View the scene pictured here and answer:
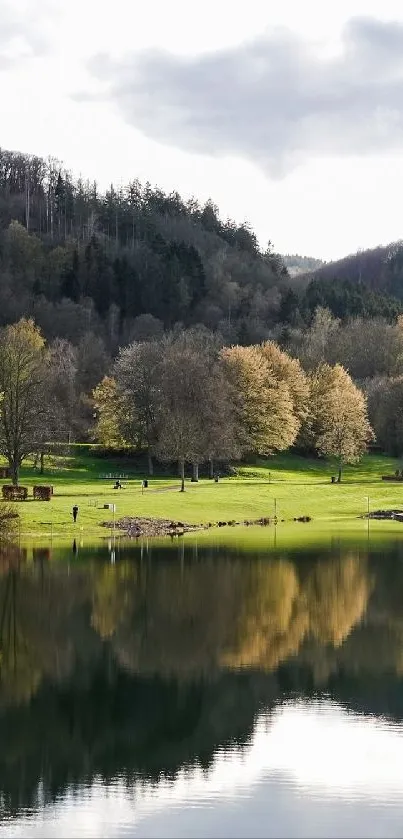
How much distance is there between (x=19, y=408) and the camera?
3219 inches

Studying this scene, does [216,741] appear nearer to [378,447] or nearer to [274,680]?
[274,680]

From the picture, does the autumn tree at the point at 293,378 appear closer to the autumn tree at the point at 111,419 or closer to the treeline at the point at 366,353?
the treeline at the point at 366,353

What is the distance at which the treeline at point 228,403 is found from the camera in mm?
99125

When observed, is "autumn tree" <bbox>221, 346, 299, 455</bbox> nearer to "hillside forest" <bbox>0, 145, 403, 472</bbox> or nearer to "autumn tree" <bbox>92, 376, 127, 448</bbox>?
"hillside forest" <bbox>0, 145, 403, 472</bbox>

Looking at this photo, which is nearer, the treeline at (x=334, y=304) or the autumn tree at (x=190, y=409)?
the autumn tree at (x=190, y=409)

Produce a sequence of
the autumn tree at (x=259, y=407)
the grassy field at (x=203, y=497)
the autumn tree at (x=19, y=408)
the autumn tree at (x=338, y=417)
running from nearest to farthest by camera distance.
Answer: the grassy field at (x=203, y=497) → the autumn tree at (x=19, y=408) → the autumn tree at (x=338, y=417) → the autumn tree at (x=259, y=407)

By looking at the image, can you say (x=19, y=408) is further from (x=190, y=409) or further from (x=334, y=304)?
(x=334, y=304)

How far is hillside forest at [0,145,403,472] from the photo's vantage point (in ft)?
323

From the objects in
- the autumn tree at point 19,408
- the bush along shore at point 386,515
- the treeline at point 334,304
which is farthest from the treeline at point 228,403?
the treeline at point 334,304

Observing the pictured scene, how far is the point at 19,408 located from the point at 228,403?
28.6 m

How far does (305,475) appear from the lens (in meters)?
112

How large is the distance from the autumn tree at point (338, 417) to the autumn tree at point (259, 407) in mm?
3970

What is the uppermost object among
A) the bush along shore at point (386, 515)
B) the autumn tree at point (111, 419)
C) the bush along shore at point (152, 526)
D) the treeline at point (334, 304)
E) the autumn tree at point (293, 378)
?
the treeline at point (334, 304)

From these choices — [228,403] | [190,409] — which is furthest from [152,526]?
[228,403]
